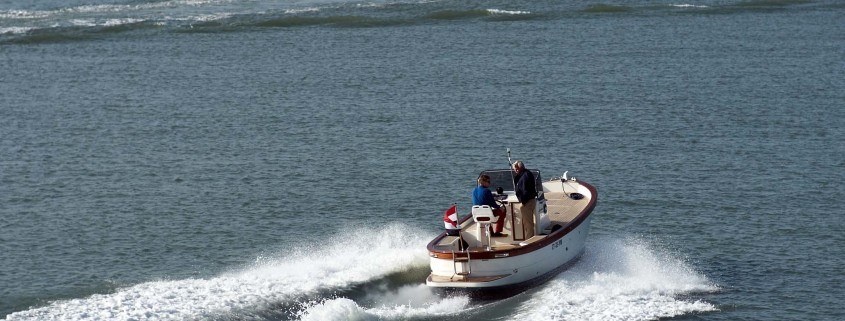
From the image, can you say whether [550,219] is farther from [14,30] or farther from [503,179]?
[14,30]

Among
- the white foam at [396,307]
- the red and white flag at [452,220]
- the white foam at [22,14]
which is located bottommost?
the white foam at [396,307]

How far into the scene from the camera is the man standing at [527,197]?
24562mm

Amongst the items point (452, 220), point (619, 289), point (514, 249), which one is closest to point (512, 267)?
point (514, 249)

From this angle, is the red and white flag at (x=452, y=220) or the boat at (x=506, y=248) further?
the red and white flag at (x=452, y=220)

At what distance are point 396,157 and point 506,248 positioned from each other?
12.9 meters

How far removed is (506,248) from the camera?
78.5 ft

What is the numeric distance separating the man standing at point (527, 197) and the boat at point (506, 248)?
0.13 meters

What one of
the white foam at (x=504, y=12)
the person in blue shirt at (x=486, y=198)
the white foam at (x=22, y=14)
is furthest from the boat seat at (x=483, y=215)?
the white foam at (x=22, y=14)

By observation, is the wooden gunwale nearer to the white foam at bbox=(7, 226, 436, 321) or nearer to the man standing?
the man standing

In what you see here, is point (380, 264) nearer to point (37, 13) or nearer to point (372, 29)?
point (372, 29)

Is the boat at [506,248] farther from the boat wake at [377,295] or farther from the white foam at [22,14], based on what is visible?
the white foam at [22,14]

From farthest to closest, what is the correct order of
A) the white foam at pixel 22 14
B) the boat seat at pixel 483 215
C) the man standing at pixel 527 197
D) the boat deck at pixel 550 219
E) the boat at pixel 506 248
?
the white foam at pixel 22 14 → the man standing at pixel 527 197 → the boat deck at pixel 550 219 → the boat seat at pixel 483 215 → the boat at pixel 506 248

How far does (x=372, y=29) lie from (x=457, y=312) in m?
39.8

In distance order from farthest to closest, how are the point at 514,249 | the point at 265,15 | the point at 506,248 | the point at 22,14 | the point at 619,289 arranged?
the point at 22,14 < the point at 265,15 < the point at 619,289 < the point at 506,248 < the point at 514,249
